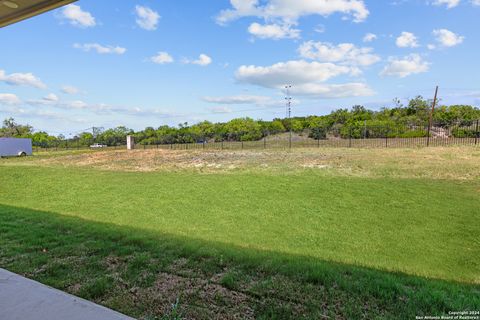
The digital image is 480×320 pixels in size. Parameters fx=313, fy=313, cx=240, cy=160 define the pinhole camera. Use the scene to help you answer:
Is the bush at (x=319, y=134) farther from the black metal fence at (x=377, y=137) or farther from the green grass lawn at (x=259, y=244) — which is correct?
the green grass lawn at (x=259, y=244)

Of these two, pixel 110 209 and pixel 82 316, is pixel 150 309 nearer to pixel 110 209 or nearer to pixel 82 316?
pixel 82 316

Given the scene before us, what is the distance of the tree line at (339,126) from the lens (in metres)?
23.8

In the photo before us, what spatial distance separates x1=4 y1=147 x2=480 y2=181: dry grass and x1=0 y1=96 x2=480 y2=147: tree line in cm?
542

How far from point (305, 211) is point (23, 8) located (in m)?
6.68

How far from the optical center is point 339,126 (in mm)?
28375

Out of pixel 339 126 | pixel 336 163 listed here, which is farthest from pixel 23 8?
pixel 339 126

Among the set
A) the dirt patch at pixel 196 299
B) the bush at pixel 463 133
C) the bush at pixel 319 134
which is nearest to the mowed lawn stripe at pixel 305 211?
the dirt patch at pixel 196 299

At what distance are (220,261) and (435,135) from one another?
74.7 ft

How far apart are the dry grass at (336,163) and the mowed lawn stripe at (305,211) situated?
3.54 ft

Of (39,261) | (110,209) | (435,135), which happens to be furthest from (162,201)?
(435,135)

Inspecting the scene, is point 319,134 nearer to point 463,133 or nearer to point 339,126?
point 339,126

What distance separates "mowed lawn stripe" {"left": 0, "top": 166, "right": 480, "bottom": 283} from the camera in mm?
5227

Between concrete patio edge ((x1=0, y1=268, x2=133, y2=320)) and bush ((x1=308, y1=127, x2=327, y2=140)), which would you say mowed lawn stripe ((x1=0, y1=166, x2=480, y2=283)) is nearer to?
concrete patio edge ((x1=0, y1=268, x2=133, y2=320))

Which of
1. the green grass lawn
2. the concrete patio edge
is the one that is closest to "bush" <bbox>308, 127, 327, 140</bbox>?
the green grass lawn
